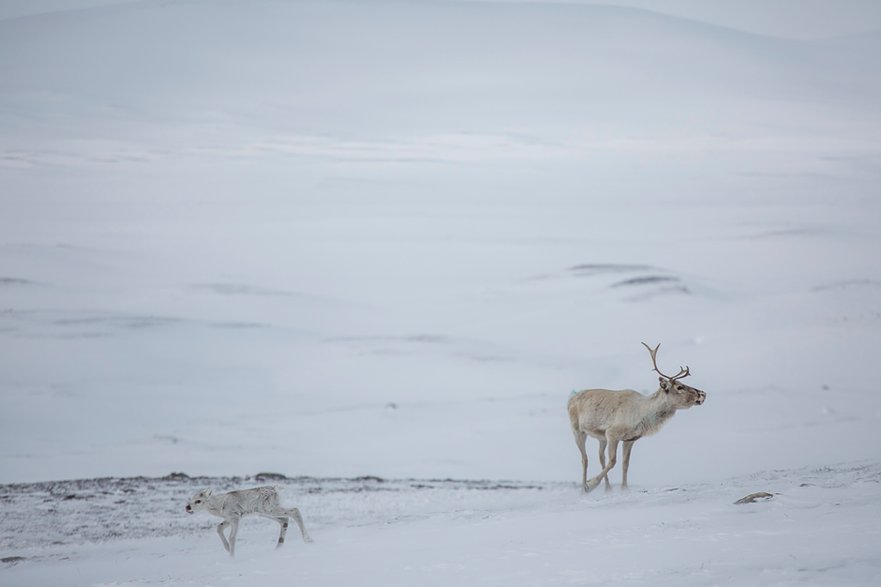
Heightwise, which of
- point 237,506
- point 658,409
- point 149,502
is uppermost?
point 658,409

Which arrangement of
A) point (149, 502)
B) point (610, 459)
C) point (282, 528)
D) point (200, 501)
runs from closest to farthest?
point (200, 501), point (282, 528), point (610, 459), point (149, 502)

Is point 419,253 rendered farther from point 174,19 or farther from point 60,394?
point 174,19

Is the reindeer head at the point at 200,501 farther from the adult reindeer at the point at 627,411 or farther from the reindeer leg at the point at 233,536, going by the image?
the adult reindeer at the point at 627,411

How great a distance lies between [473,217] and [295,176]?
1288 centimetres

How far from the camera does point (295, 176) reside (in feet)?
208

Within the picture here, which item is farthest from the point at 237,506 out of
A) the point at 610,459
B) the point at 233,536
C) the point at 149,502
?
the point at 610,459

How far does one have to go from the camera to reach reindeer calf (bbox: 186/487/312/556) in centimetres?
1168

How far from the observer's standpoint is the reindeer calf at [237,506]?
11.7m

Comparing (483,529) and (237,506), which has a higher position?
(237,506)

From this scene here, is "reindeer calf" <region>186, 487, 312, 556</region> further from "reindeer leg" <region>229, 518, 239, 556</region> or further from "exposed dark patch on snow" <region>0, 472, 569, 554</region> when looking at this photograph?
"exposed dark patch on snow" <region>0, 472, 569, 554</region>

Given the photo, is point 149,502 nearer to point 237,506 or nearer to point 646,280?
point 237,506

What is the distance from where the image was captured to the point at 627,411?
42.9ft

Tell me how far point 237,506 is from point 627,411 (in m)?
4.85

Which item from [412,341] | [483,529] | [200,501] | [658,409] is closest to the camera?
[483,529]
